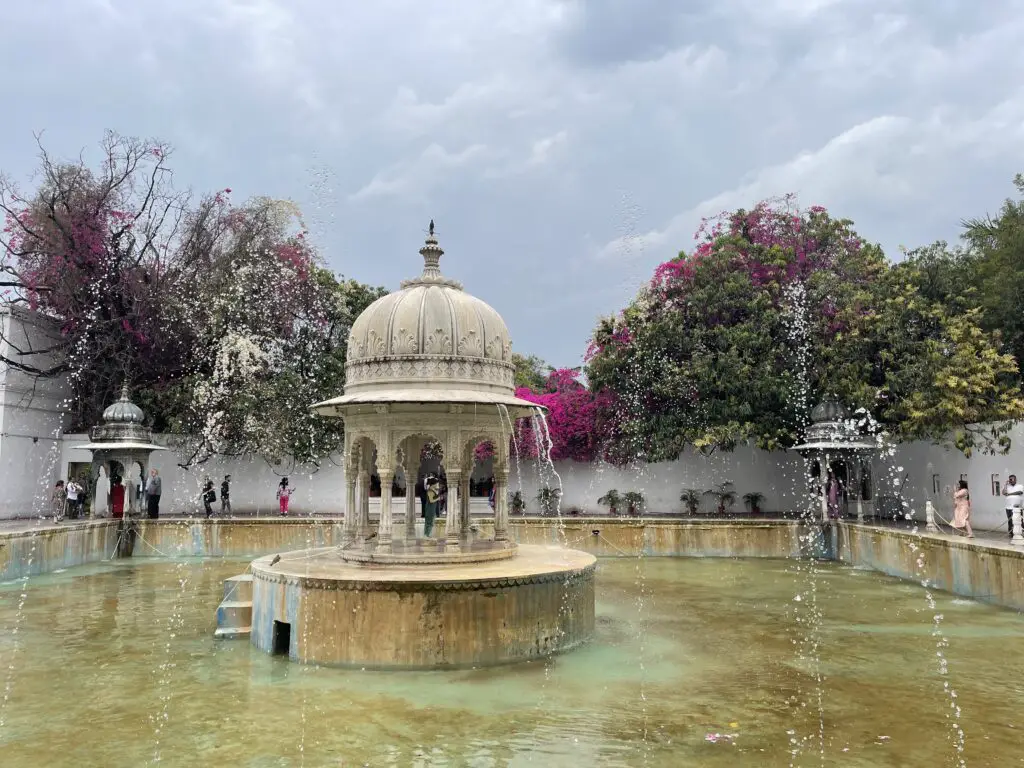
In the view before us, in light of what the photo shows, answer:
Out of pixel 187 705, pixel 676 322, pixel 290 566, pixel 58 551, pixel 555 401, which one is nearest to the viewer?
pixel 187 705

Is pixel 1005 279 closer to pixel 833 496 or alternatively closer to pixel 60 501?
pixel 833 496

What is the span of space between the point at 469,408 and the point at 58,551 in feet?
43.5

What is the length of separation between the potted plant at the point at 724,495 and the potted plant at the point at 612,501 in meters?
3.10

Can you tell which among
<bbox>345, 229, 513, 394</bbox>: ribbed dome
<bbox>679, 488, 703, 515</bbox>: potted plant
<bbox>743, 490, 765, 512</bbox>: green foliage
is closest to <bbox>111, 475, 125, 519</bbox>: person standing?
<bbox>345, 229, 513, 394</bbox>: ribbed dome

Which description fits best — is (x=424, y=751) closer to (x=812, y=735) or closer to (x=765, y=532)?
→ (x=812, y=735)

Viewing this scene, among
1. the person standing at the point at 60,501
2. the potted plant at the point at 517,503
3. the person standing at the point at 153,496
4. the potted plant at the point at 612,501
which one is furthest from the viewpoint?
the potted plant at the point at 517,503

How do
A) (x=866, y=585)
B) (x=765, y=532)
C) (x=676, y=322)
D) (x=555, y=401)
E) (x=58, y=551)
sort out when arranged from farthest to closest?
(x=555, y=401), (x=676, y=322), (x=765, y=532), (x=58, y=551), (x=866, y=585)

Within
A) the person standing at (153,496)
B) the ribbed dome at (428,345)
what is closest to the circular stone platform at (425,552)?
the ribbed dome at (428,345)

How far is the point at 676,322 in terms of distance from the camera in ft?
78.8

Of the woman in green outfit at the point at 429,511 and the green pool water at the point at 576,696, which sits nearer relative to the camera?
the green pool water at the point at 576,696

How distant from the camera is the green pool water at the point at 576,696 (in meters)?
7.07

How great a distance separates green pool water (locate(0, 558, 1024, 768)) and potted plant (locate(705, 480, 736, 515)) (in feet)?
41.1

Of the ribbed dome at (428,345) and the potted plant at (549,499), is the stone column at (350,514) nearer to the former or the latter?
the ribbed dome at (428,345)

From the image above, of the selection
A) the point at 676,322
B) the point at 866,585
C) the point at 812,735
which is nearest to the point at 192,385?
the point at 676,322
